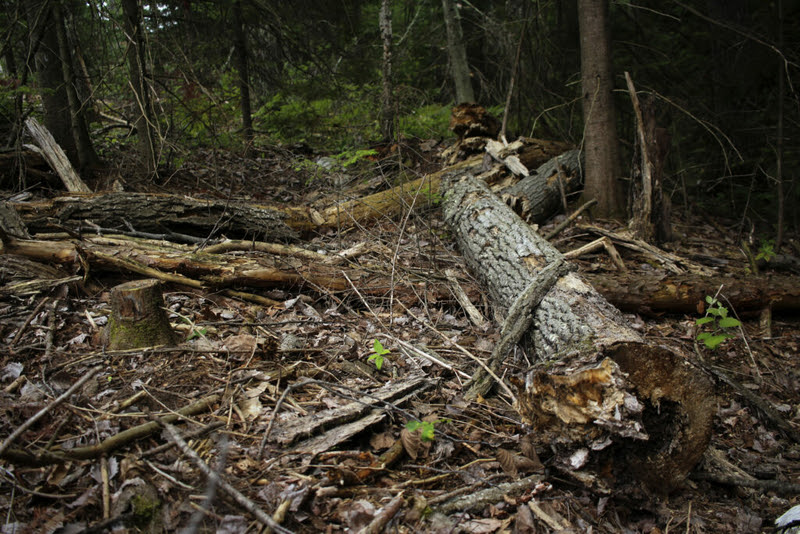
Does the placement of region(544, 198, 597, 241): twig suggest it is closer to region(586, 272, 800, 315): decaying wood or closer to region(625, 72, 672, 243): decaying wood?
region(625, 72, 672, 243): decaying wood

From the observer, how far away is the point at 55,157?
21.2ft

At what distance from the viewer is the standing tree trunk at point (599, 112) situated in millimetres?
5809

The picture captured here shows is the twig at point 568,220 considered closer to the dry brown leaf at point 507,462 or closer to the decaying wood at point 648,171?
the decaying wood at point 648,171

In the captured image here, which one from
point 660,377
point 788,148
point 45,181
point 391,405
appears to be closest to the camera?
point 660,377

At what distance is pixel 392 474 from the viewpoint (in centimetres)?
230

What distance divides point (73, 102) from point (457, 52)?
22.8 ft

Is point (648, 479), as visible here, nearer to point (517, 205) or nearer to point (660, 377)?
point (660, 377)

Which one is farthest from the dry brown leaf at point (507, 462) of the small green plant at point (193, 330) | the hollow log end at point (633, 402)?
the small green plant at point (193, 330)

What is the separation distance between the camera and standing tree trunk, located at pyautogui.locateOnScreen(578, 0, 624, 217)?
581 centimetres

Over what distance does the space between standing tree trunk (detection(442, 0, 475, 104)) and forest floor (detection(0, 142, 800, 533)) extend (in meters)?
6.80

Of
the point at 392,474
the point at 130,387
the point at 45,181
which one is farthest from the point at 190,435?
the point at 45,181

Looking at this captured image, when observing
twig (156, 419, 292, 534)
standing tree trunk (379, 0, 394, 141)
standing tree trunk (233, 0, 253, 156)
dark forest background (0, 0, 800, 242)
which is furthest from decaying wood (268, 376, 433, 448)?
standing tree trunk (379, 0, 394, 141)

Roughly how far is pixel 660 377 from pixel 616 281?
2.14 m

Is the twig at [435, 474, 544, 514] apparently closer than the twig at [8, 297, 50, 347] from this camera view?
Yes
